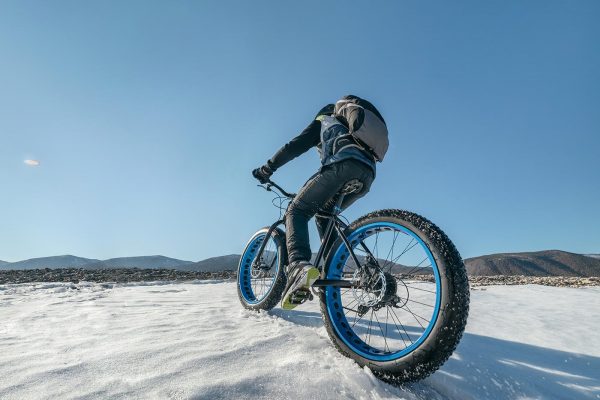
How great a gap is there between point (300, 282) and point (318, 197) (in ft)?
2.75

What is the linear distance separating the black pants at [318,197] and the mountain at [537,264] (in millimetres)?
18147

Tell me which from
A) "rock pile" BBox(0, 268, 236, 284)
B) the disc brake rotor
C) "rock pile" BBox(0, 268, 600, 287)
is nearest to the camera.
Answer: the disc brake rotor

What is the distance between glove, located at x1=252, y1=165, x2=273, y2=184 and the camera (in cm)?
405

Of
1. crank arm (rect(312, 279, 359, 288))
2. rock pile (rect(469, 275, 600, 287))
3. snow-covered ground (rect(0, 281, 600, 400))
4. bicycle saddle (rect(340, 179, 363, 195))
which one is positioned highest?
bicycle saddle (rect(340, 179, 363, 195))

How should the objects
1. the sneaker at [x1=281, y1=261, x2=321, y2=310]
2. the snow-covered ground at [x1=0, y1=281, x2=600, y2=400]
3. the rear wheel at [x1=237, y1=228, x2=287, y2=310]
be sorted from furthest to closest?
the rear wheel at [x1=237, y1=228, x2=287, y2=310], the sneaker at [x1=281, y1=261, x2=321, y2=310], the snow-covered ground at [x1=0, y1=281, x2=600, y2=400]

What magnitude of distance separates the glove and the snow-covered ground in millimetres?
1700

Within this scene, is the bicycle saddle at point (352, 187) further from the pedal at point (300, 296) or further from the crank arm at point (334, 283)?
the pedal at point (300, 296)

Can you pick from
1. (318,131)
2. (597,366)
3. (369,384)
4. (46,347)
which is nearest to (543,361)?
(597,366)

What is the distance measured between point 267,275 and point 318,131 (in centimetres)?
226

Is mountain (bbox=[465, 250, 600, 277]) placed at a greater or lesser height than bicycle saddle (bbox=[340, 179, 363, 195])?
greater

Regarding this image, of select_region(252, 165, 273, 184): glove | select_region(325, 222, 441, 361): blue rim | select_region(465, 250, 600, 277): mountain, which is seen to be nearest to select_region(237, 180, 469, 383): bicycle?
select_region(325, 222, 441, 361): blue rim

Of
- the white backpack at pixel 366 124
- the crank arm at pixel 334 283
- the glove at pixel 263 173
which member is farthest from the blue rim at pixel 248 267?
the white backpack at pixel 366 124

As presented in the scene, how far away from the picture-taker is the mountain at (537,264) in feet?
61.2

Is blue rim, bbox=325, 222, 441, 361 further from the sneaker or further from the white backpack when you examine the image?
the white backpack
